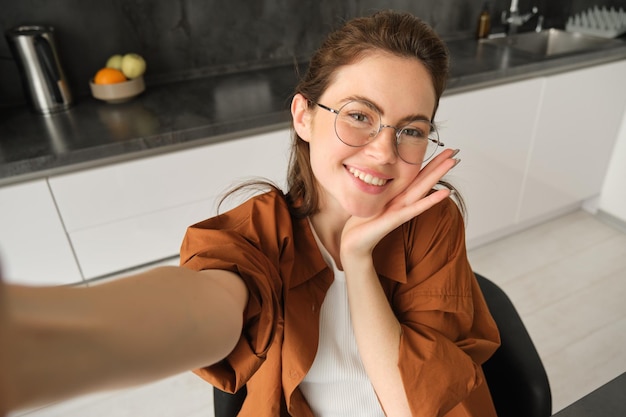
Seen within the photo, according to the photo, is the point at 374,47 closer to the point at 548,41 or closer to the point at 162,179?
the point at 162,179

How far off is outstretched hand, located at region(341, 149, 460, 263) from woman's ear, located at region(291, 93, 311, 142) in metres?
0.21

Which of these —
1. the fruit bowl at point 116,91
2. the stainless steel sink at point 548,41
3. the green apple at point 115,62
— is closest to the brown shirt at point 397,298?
the fruit bowl at point 116,91

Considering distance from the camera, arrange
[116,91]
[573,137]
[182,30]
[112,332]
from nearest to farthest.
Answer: [112,332] → [116,91] → [182,30] → [573,137]

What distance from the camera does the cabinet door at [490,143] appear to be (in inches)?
72.0

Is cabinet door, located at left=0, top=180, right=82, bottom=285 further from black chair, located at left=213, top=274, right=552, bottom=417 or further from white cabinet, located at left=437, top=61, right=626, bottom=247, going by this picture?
white cabinet, located at left=437, top=61, right=626, bottom=247

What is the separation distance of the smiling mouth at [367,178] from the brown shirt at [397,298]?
175 millimetres

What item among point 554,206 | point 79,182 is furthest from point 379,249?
point 554,206

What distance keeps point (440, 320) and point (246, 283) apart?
40 cm

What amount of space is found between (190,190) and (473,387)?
107 centimetres

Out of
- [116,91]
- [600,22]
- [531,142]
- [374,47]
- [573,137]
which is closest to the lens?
[374,47]

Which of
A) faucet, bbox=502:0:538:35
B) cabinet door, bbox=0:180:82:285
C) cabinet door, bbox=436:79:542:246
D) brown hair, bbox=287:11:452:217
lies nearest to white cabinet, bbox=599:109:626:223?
cabinet door, bbox=436:79:542:246

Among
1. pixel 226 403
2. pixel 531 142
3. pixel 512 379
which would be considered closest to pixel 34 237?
pixel 226 403

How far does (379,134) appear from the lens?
2.43 ft

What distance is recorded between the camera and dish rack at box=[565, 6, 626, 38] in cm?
231
